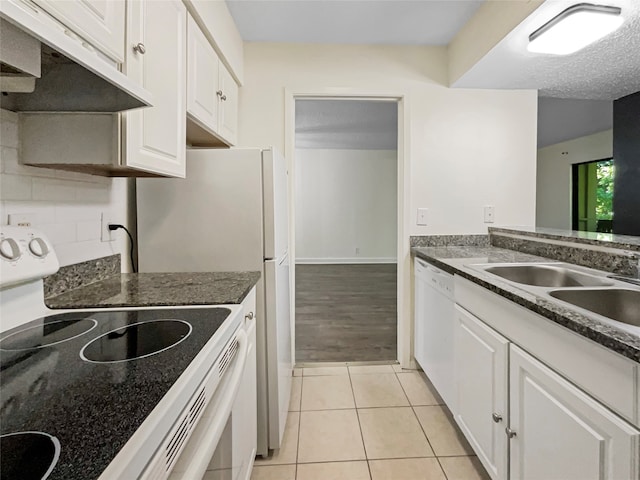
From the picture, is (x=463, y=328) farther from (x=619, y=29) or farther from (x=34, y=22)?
(x=34, y=22)

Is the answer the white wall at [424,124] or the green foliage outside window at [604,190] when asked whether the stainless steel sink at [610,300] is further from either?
the green foliage outside window at [604,190]

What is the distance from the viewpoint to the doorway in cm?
380

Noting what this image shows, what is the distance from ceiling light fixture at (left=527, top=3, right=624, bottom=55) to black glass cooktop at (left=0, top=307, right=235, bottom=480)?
6.10ft

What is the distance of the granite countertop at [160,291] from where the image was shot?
1.09m

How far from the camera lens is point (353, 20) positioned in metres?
2.12

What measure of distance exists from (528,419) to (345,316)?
102 inches

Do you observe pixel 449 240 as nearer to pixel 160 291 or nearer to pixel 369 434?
pixel 369 434

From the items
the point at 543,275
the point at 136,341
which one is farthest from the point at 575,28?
the point at 136,341

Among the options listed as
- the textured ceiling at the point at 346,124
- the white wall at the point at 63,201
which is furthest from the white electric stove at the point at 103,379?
the textured ceiling at the point at 346,124

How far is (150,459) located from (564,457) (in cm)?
107

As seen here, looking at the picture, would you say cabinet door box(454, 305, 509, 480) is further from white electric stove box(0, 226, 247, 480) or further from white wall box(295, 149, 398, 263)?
white wall box(295, 149, 398, 263)

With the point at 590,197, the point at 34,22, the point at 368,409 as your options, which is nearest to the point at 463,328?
the point at 368,409

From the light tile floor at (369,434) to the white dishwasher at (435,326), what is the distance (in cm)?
17

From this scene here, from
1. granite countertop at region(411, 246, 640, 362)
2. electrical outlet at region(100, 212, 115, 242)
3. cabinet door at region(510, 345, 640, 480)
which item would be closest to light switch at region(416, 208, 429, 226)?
granite countertop at region(411, 246, 640, 362)
